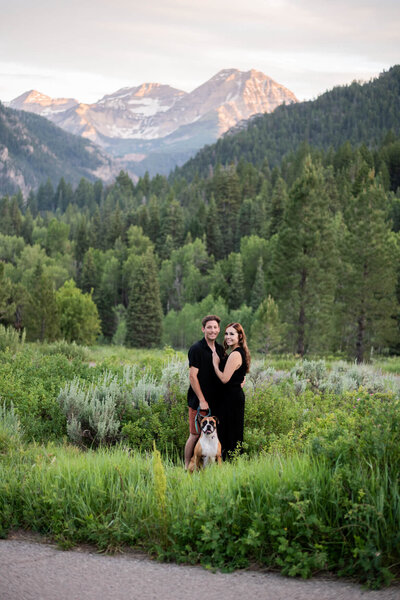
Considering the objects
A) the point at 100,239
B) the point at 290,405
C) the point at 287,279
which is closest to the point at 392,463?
the point at 290,405

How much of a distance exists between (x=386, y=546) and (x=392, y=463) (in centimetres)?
72

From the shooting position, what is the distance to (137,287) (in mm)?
71312

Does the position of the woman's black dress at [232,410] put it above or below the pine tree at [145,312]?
above

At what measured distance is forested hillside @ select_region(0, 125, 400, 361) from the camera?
130 ft

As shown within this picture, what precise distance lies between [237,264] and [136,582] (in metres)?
80.2

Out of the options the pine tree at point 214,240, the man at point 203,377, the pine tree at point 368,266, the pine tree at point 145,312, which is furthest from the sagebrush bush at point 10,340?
the pine tree at point 214,240

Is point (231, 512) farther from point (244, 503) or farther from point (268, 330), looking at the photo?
point (268, 330)

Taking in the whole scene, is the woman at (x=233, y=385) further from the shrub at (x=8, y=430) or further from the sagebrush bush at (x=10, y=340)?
the sagebrush bush at (x=10, y=340)

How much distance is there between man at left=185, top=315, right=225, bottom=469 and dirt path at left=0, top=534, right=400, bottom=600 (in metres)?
2.47

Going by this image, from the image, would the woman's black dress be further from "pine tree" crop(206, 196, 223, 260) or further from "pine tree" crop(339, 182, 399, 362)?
"pine tree" crop(206, 196, 223, 260)

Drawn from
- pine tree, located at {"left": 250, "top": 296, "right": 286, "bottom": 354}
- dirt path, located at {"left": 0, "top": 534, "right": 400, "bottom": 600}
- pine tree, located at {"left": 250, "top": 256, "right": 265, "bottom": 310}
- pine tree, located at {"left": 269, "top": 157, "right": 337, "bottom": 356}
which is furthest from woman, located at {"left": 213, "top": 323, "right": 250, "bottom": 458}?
pine tree, located at {"left": 250, "top": 256, "right": 265, "bottom": 310}

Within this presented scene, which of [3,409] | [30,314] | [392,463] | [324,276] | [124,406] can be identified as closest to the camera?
[392,463]

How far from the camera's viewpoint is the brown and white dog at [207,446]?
6.41 m

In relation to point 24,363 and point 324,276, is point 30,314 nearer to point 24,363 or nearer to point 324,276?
point 324,276
